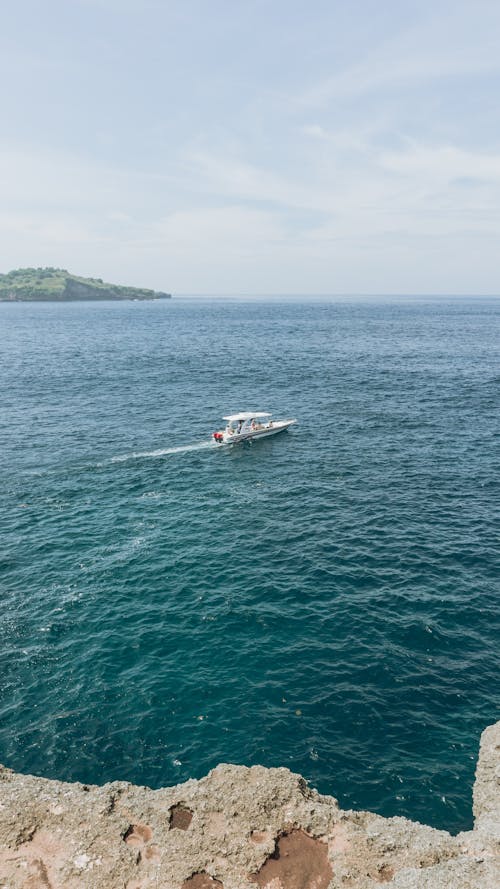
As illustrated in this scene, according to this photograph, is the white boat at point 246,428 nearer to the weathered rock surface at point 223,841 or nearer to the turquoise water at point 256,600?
the turquoise water at point 256,600

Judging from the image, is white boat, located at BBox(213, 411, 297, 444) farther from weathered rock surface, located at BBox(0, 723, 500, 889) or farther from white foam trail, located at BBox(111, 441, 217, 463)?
weathered rock surface, located at BBox(0, 723, 500, 889)

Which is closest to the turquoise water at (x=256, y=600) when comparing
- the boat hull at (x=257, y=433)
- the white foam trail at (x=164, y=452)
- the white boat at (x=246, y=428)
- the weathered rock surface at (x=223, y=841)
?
the white foam trail at (x=164, y=452)

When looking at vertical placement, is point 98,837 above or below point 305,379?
below

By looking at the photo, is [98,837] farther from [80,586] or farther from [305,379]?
[305,379]

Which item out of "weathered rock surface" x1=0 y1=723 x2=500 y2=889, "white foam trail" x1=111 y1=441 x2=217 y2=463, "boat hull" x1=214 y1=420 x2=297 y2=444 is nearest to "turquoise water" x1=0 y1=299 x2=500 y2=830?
"white foam trail" x1=111 y1=441 x2=217 y2=463

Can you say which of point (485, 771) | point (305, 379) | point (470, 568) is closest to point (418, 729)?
point (485, 771)
